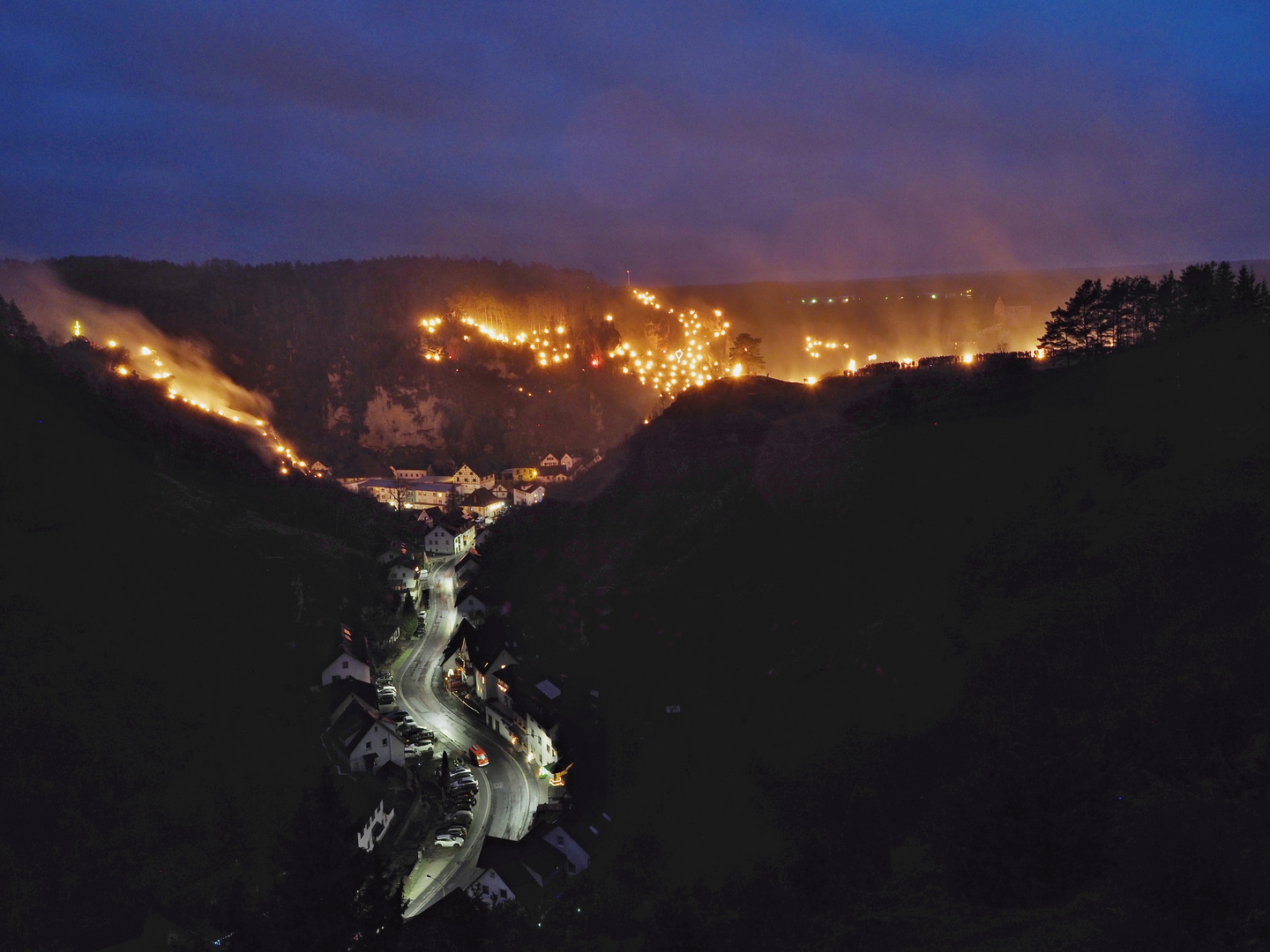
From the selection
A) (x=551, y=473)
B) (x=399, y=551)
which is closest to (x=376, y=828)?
(x=399, y=551)

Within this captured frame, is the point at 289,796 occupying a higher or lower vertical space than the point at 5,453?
lower

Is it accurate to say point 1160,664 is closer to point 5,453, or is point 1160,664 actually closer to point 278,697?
point 278,697

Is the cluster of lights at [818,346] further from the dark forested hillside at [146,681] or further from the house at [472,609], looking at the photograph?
the dark forested hillside at [146,681]

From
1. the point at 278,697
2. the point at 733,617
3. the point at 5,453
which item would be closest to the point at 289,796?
the point at 278,697

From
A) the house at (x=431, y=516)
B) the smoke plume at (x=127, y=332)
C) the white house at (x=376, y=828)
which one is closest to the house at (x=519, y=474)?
the house at (x=431, y=516)

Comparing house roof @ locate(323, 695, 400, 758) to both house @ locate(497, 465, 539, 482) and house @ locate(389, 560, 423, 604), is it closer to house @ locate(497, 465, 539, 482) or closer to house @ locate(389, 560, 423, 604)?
house @ locate(389, 560, 423, 604)
